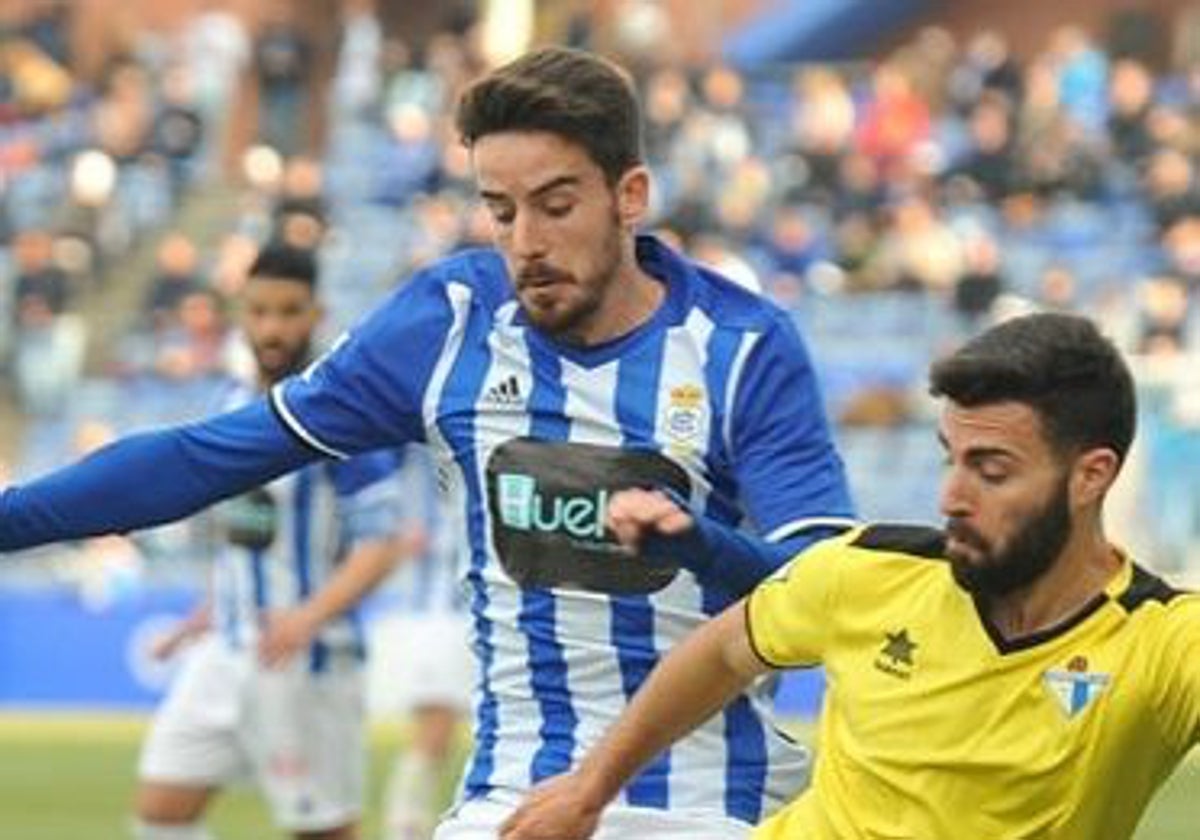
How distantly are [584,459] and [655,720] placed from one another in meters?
0.70

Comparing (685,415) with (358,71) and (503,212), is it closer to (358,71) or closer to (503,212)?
(503,212)

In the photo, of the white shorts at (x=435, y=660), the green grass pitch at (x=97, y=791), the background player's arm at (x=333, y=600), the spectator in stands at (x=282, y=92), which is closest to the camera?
the background player's arm at (x=333, y=600)

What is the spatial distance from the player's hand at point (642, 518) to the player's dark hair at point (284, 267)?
5550 millimetres

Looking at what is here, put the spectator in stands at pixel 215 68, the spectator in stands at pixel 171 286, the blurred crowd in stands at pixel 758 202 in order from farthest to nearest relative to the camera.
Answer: the spectator in stands at pixel 215 68, the spectator in stands at pixel 171 286, the blurred crowd in stands at pixel 758 202

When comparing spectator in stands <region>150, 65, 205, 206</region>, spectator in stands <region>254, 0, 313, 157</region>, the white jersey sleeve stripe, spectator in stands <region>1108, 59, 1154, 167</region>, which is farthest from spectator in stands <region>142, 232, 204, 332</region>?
the white jersey sleeve stripe

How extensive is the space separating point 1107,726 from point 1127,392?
51cm

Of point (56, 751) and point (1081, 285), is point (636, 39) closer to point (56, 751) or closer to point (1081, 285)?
point (1081, 285)

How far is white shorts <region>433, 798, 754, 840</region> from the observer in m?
6.38

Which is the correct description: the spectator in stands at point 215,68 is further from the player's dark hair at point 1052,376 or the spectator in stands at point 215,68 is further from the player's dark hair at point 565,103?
the player's dark hair at point 1052,376

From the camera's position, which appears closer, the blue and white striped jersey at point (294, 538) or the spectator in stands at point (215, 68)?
the blue and white striped jersey at point (294, 538)

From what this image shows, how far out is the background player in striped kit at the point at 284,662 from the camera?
37.8ft

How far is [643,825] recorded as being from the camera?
21.0ft

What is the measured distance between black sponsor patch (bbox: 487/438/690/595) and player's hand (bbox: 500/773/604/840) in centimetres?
55

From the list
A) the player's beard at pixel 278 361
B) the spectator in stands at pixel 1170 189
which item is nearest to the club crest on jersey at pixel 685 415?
the player's beard at pixel 278 361
